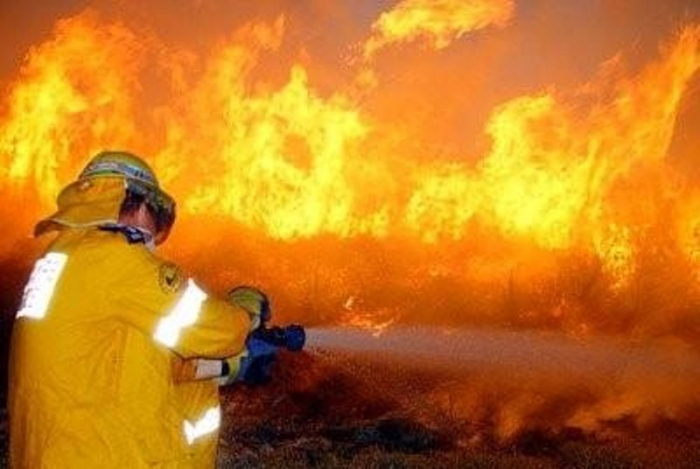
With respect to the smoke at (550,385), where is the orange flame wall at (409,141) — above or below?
above

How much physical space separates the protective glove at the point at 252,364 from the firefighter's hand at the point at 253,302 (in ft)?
0.30

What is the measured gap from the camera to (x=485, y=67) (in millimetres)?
17656

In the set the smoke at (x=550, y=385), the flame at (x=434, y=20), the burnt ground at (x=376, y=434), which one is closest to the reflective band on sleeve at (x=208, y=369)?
the burnt ground at (x=376, y=434)

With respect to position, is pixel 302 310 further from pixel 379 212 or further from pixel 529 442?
pixel 529 442

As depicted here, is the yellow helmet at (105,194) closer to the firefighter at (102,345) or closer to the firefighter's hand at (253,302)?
the firefighter at (102,345)

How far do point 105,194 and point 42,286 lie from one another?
0.39 m

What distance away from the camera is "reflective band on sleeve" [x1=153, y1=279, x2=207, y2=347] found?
2609 mm

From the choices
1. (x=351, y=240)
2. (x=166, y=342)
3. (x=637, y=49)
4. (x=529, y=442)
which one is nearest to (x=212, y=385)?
(x=166, y=342)

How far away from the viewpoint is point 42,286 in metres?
2.70

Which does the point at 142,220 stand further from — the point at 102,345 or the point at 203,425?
the point at 203,425

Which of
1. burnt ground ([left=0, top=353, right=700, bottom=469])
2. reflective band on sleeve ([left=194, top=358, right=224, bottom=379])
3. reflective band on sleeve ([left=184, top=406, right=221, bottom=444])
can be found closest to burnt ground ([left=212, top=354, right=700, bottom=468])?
burnt ground ([left=0, top=353, right=700, bottom=469])

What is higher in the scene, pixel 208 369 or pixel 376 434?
pixel 208 369

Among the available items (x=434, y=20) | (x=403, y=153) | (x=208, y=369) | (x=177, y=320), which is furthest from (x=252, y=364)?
(x=434, y=20)

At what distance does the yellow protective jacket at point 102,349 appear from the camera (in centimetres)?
260
